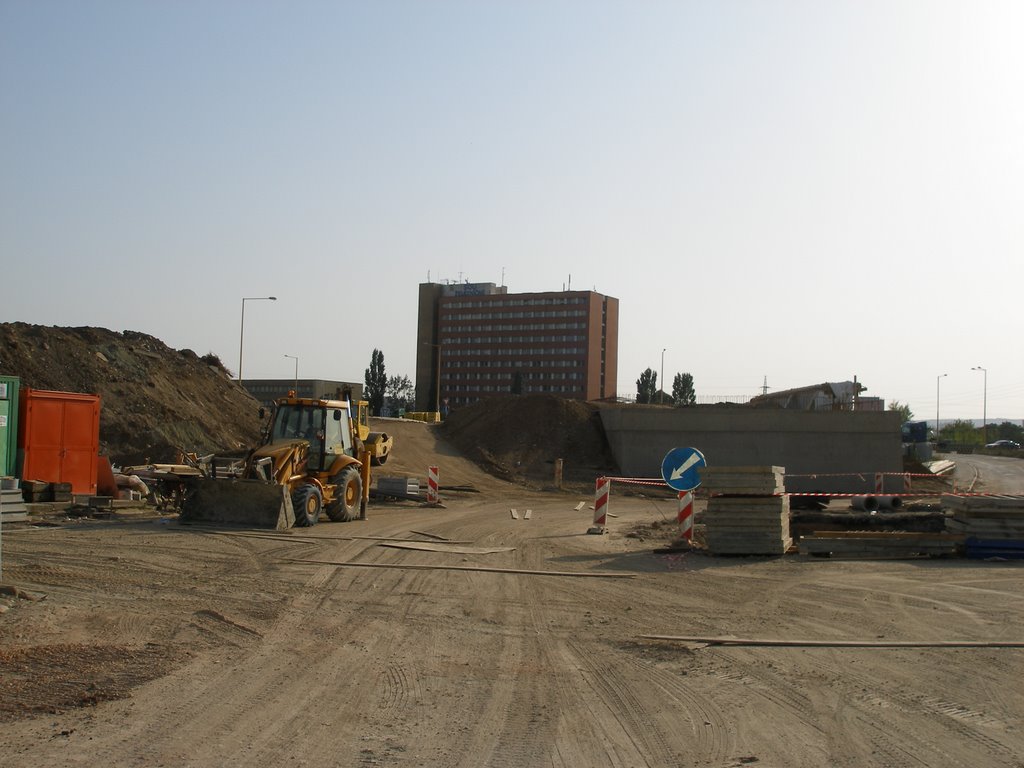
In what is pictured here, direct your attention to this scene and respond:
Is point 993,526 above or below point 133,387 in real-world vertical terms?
below

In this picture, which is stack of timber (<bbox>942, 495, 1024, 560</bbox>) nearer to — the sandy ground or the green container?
the sandy ground

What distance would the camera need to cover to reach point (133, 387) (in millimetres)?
34188

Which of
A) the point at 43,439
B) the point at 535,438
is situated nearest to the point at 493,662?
the point at 43,439

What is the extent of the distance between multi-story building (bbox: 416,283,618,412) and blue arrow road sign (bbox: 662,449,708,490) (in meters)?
105

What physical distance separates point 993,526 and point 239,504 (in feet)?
42.8

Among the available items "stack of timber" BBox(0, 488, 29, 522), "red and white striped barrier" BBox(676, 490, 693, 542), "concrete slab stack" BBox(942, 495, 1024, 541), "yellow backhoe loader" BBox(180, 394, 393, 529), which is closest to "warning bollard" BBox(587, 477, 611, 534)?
"red and white striped barrier" BBox(676, 490, 693, 542)

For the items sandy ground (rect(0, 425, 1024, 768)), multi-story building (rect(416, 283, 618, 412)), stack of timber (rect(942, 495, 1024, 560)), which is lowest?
sandy ground (rect(0, 425, 1024, 768))

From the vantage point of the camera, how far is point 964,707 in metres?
6.73

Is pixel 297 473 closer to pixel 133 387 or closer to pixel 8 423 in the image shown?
pixel 8 423

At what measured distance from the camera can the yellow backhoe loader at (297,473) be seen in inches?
711

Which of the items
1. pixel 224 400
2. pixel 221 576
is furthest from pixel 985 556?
pixel 224 400

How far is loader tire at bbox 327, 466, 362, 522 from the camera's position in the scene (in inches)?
776

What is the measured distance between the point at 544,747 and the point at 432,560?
327 inches

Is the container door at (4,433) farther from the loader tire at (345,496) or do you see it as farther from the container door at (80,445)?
the loader tire at (345,496)
